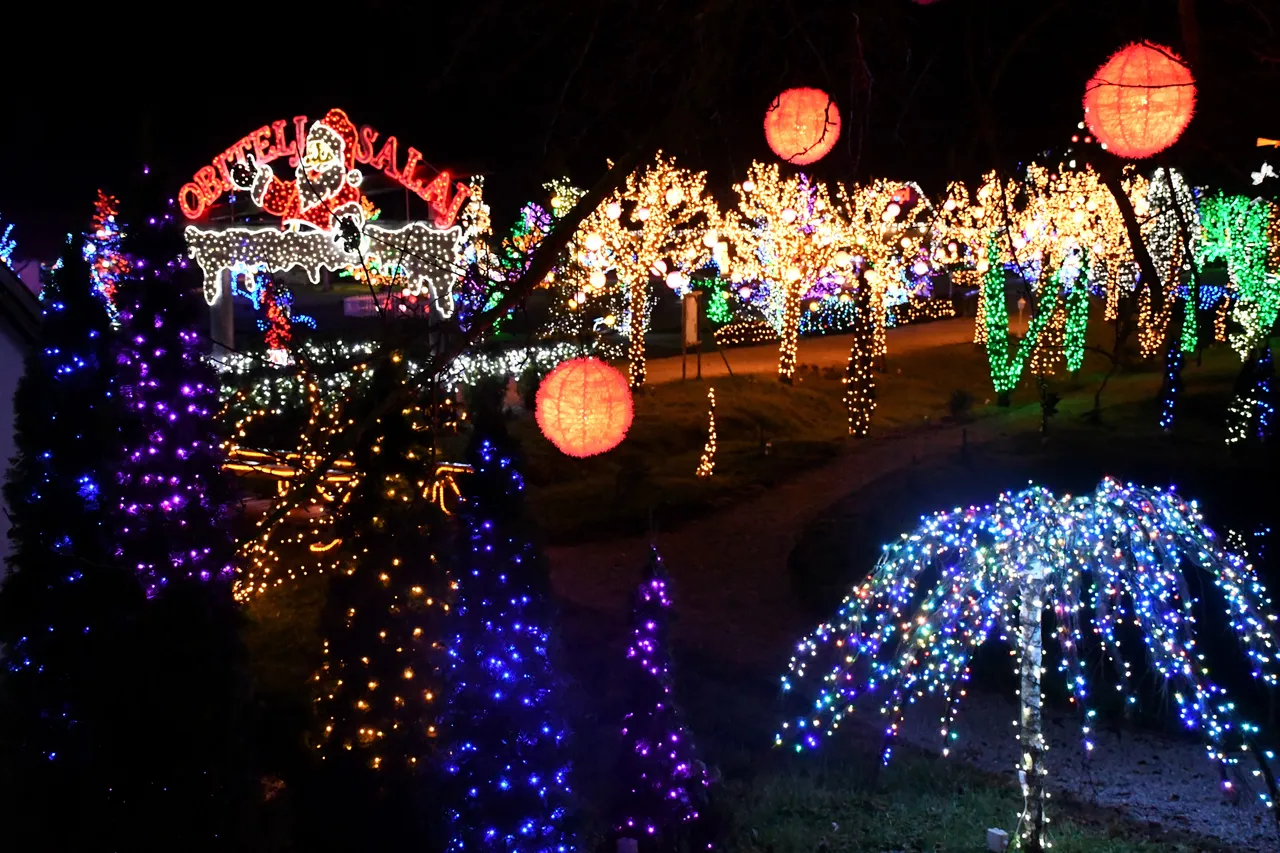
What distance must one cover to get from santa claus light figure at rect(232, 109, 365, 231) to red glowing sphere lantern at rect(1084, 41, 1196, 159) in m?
12.9

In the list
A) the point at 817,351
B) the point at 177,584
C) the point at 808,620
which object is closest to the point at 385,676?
the point at 177,584

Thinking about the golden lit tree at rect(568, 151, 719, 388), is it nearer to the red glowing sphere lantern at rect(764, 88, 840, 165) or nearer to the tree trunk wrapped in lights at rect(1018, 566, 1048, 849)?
the red glowing sphere lantern at rect(764, 88, 840, 165)

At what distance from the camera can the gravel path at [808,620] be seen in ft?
26.4

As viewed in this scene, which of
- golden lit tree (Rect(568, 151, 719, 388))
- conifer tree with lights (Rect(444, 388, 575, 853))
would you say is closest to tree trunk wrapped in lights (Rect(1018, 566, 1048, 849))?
conifer tree with lights (Rect(444, 388, 575, 853))

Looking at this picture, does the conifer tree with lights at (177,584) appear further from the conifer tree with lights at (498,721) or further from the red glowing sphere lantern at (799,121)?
the red glowing sphere lantern at (799,121)

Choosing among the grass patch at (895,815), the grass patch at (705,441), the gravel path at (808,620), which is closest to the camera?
the grass patch at (895,815)

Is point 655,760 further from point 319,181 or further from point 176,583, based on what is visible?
point 319,181

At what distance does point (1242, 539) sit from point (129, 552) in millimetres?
10272

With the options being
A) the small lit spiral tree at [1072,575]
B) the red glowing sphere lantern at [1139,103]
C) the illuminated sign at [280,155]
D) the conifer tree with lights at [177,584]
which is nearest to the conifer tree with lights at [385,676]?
the conifer tree with lights at [177,584]

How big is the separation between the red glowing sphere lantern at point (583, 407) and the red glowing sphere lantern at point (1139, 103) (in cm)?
497

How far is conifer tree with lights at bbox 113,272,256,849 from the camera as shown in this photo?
5910 mm

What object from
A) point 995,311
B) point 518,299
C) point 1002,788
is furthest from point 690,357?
point 518,299

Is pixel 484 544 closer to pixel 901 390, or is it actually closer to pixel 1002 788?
pixel 1002 788

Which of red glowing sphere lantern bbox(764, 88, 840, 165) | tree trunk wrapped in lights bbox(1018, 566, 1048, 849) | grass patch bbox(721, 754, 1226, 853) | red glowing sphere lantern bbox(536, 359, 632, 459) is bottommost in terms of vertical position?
grass patch bbox(721, 754, 1226, 853)
